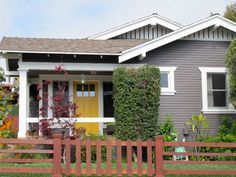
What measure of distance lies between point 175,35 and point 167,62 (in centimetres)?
109

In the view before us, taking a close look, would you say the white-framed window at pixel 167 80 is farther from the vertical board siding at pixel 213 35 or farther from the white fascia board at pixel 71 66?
the vertical board siding at pixel 213 35

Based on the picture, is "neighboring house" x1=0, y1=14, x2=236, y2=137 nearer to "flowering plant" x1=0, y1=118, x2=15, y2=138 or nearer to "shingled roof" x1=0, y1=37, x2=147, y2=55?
"shingled roof" x1=0, y1=37, x2=147, y2=55

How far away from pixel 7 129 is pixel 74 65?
343 centimetres

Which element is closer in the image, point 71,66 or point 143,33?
point 71,66

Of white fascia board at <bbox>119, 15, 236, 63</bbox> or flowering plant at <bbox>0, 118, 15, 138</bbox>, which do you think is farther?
white fascia board at <bbox>119, 15, 236, 63</bbox>

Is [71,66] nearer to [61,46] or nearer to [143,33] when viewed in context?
[61,46]

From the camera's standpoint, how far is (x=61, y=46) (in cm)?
1598

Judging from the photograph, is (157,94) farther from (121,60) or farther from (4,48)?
(4,48)

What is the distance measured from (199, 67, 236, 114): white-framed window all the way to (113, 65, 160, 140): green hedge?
2472mm

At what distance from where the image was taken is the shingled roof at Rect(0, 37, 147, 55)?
49.4 ft

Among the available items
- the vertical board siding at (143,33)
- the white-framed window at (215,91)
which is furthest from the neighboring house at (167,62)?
the vertical board siding at (143,33)

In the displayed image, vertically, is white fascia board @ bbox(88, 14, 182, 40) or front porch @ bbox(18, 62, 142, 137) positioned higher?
white fascia board @ bbox(88, 14, 182, 40)

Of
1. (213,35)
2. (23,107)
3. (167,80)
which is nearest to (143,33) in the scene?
(213,35)

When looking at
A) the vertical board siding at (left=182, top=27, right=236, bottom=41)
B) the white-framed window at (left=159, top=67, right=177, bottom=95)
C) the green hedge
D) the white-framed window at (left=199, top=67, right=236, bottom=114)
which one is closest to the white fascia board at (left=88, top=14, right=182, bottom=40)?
the vertical board siding at (left=182, top=27, right=236, bottom=41)
